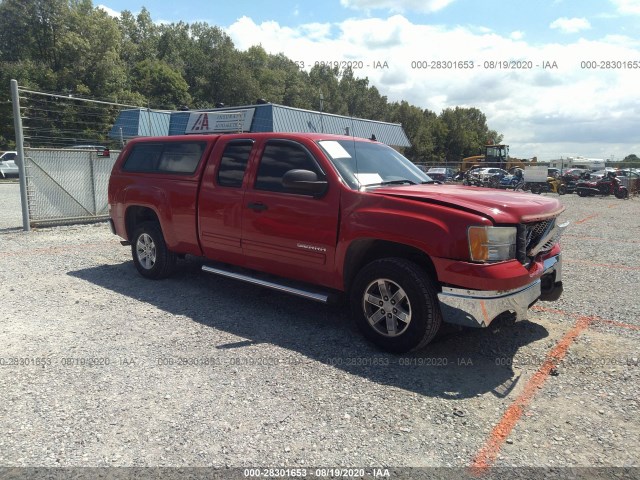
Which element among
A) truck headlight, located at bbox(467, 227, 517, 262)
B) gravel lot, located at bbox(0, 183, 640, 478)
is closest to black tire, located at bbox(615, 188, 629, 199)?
gravel lot, located at bbox(0, 183, 640, 478)

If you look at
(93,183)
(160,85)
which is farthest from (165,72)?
(93,183)

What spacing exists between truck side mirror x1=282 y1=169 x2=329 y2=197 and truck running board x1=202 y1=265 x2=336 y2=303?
3.14 feet

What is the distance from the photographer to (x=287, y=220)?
4773mm

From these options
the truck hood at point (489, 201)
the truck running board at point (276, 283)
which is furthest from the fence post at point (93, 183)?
the truck hood at point (489, 201)

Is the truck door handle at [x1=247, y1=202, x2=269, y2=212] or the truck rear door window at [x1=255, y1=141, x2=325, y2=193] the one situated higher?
the truck rear door window at [x1=255, y1=141, x2=325, y2=193]

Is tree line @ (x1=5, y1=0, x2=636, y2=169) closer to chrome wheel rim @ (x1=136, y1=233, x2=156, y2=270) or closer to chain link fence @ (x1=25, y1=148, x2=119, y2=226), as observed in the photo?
chain link fence @ (x1=25, y1=148, x2=119, y2=226)

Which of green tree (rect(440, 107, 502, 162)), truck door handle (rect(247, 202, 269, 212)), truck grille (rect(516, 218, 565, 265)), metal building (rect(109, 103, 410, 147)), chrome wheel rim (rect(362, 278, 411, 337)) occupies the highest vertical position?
green tree (rect(440, 107, 502, 162))

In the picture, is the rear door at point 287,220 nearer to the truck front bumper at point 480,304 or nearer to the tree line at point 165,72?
the truck front bumper at point 480,304

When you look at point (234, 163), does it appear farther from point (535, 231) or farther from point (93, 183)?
point (93, 183)

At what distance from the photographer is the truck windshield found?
464cm

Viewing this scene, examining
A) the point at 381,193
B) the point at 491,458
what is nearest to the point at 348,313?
the point at 381,193

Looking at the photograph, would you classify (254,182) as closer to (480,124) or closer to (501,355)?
(501,355)

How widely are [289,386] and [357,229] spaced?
4.90ft

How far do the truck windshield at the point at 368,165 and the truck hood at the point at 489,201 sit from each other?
22 centimetres
